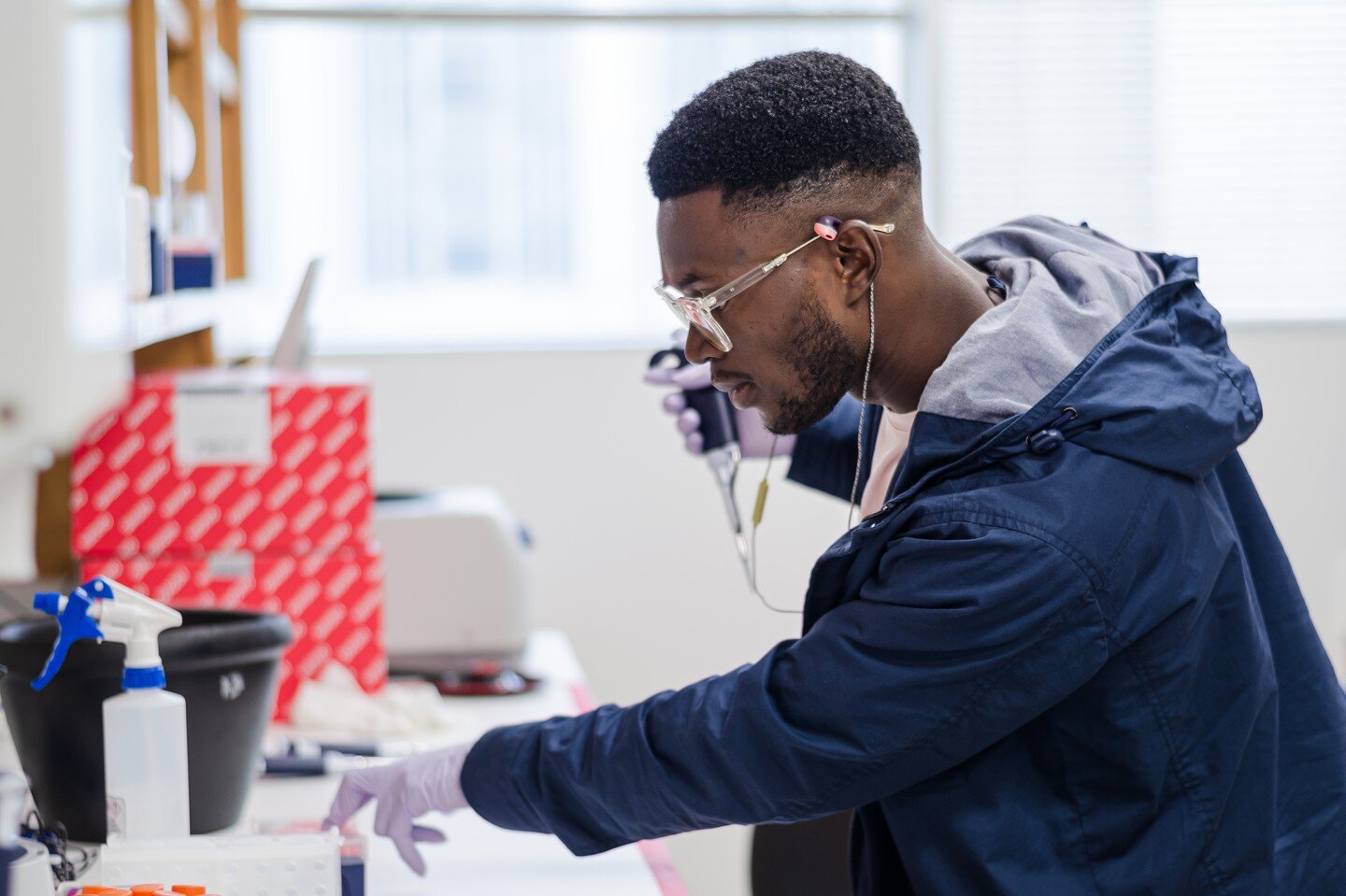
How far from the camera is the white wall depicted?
2939 millimetres

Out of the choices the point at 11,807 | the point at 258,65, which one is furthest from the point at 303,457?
the point at 258,65

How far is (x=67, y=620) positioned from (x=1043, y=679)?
76 cm

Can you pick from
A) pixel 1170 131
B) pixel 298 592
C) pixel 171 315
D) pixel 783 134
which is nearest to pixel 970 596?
pixel 783 134

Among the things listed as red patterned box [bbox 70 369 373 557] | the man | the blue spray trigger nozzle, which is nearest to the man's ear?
the man

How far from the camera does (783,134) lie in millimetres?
1120

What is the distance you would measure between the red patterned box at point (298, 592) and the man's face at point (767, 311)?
787 millimetres

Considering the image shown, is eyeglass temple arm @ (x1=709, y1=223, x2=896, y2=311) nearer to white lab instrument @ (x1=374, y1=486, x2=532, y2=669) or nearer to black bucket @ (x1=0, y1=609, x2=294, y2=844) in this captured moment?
black bucket @ (x1=0, y1=609, x2=294, y2=844)

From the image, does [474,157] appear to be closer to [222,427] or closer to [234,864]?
[222,427]

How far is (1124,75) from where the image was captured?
3.08m

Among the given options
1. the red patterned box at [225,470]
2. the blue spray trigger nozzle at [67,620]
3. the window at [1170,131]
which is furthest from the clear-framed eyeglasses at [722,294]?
the window at [1170,131]

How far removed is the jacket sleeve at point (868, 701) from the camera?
100 cm

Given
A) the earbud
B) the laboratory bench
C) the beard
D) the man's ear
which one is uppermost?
Result: the earbud

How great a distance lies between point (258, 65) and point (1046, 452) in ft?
7.79

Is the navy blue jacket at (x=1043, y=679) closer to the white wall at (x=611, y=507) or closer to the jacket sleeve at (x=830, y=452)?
the jacket sleeve at (x=830, y=452)
